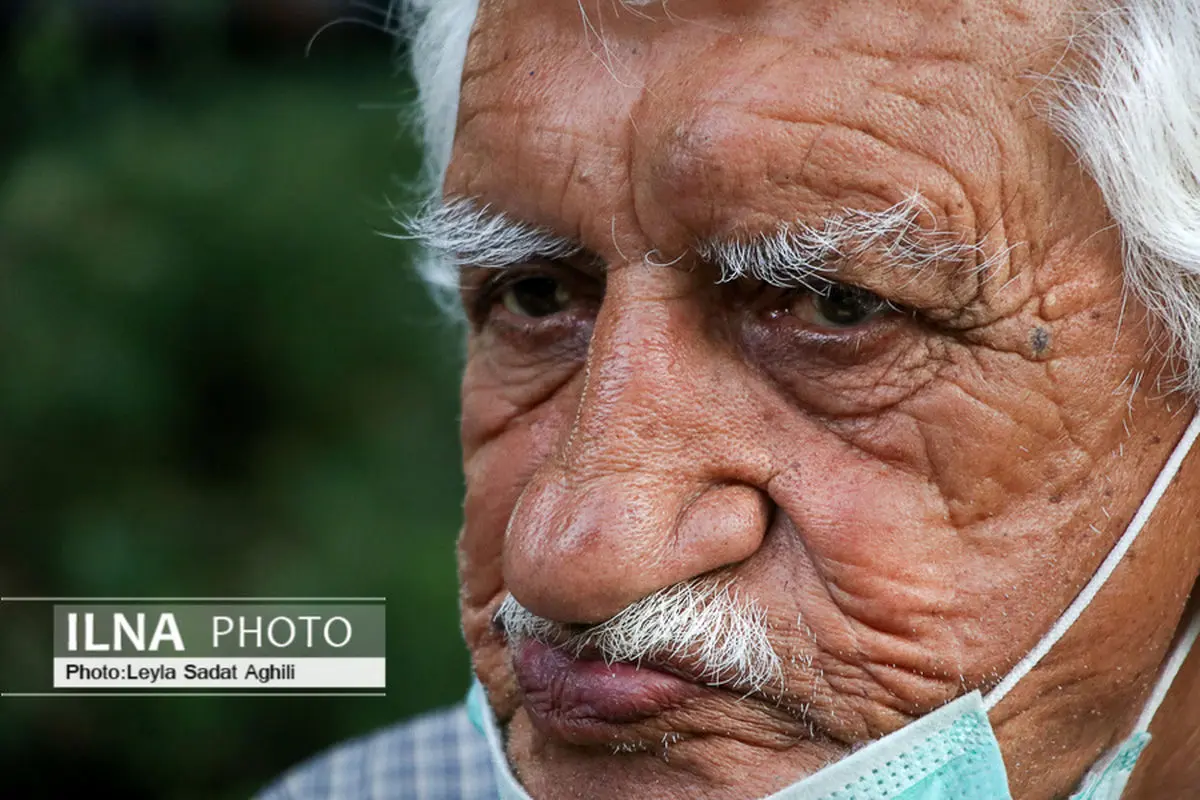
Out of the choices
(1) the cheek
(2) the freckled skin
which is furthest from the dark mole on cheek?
(1) the cheek

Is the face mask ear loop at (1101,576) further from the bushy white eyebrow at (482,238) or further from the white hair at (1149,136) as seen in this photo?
the bushy white eyebrow at (482,238)

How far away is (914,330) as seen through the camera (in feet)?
7.82

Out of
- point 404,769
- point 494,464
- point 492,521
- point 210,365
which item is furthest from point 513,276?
point 210,365

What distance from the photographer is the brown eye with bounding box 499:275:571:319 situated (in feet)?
9.25

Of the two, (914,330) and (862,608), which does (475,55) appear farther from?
(862,608)

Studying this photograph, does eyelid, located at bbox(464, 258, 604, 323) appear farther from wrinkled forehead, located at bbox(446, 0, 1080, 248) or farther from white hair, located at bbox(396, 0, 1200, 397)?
white hair, located at bbox(396, 0, 1200, 397)

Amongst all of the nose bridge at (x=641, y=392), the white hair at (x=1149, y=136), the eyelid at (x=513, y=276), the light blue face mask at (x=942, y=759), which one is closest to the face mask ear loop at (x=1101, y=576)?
the light blue face mask at (x=942, y=759)

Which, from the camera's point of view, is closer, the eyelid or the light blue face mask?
the light blue face mask

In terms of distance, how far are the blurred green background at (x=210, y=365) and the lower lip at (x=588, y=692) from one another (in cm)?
255

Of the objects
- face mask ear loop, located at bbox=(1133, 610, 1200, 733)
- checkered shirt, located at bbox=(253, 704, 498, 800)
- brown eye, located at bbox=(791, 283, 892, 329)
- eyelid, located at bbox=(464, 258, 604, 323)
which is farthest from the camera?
checkered shirt, located at bbox=(253, 704, 498, 800)

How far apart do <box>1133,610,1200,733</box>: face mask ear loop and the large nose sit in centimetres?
78

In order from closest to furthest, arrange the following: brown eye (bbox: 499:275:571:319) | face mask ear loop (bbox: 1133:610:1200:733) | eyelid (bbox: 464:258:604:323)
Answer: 1. face mask ear loop (bbox: 1133:610:1200:733)
2. eyelid (bbox: 464:258:604:323)
3. brown eye (bbox: 499:275:571:319)

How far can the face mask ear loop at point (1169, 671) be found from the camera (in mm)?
2551

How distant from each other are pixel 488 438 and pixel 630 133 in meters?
0.75
